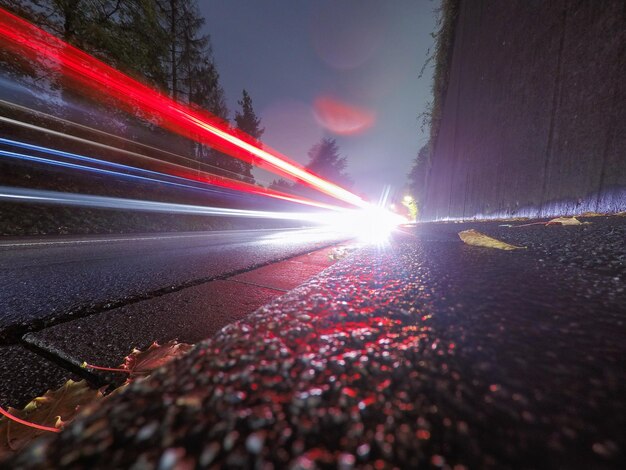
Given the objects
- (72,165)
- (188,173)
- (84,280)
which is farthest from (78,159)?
(84,280)

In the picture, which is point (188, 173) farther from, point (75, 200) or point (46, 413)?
point (46, 413)

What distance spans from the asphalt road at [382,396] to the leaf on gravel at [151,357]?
562mm

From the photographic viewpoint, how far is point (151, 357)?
2.76 ft

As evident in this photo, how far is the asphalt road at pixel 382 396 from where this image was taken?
221 millimetres

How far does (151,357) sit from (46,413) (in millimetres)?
274

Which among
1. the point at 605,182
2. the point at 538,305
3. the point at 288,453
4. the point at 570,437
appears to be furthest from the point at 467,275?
the point at 605,182

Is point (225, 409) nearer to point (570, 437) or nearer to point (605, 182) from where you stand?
point (570, 437)

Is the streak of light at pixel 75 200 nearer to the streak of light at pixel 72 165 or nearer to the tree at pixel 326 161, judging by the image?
the streak of light at pixel 72 165

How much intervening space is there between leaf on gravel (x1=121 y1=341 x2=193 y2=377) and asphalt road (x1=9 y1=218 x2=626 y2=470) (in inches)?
22.1

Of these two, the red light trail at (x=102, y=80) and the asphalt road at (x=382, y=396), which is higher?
the red light trail at (x=102, y=80)

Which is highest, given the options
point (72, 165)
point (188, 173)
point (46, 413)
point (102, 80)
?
point (102, 80)

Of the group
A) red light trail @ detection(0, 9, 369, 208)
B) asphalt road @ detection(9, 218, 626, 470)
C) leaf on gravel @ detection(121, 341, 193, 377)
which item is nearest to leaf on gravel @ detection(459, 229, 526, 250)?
asphalt road @ detection(9, 218, 626, 470)

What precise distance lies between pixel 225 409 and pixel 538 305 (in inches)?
24.0

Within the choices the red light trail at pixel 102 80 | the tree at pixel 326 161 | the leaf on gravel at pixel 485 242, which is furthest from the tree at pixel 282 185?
the leaf on gravel at pixel 485 242
